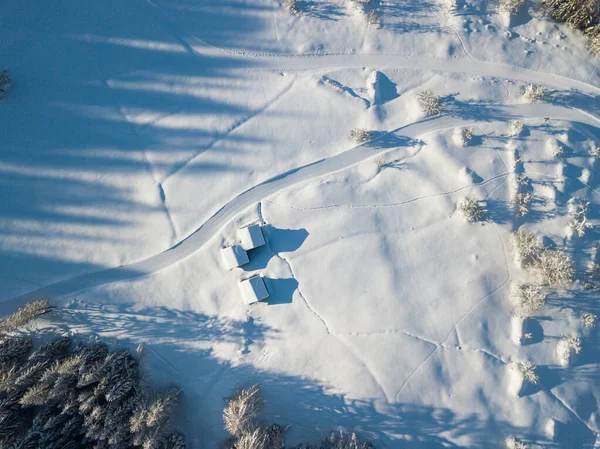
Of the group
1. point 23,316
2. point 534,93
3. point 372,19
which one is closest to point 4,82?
point 23,316

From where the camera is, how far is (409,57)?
16219 mm

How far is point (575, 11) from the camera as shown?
1573 centimetres

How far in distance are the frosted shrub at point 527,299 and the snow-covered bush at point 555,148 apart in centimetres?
544

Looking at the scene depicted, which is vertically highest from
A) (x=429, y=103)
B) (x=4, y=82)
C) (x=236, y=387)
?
(x=4, y=82)

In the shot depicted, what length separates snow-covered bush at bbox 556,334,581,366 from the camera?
14.8 m

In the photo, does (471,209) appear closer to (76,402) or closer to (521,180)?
(521,180)

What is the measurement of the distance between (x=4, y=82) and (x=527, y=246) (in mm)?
21867

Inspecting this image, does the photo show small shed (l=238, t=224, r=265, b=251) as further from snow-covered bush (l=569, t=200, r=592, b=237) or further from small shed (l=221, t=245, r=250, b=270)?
snow-covered bush (l=569, t=200, r=592, b=237)

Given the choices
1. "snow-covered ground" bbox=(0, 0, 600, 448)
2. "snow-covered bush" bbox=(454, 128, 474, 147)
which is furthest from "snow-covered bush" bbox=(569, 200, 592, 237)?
"snow-covered bush" bbox=(454, 128, 474, 147)

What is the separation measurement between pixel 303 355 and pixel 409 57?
12953 mm

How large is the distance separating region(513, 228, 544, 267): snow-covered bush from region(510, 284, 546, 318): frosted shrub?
104cm

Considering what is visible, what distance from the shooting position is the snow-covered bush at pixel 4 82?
15711 millimetres

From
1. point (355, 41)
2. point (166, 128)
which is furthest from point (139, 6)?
point (355, 41)

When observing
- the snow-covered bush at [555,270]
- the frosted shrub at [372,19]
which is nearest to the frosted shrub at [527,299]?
the snow-covered bush at [555,270]
